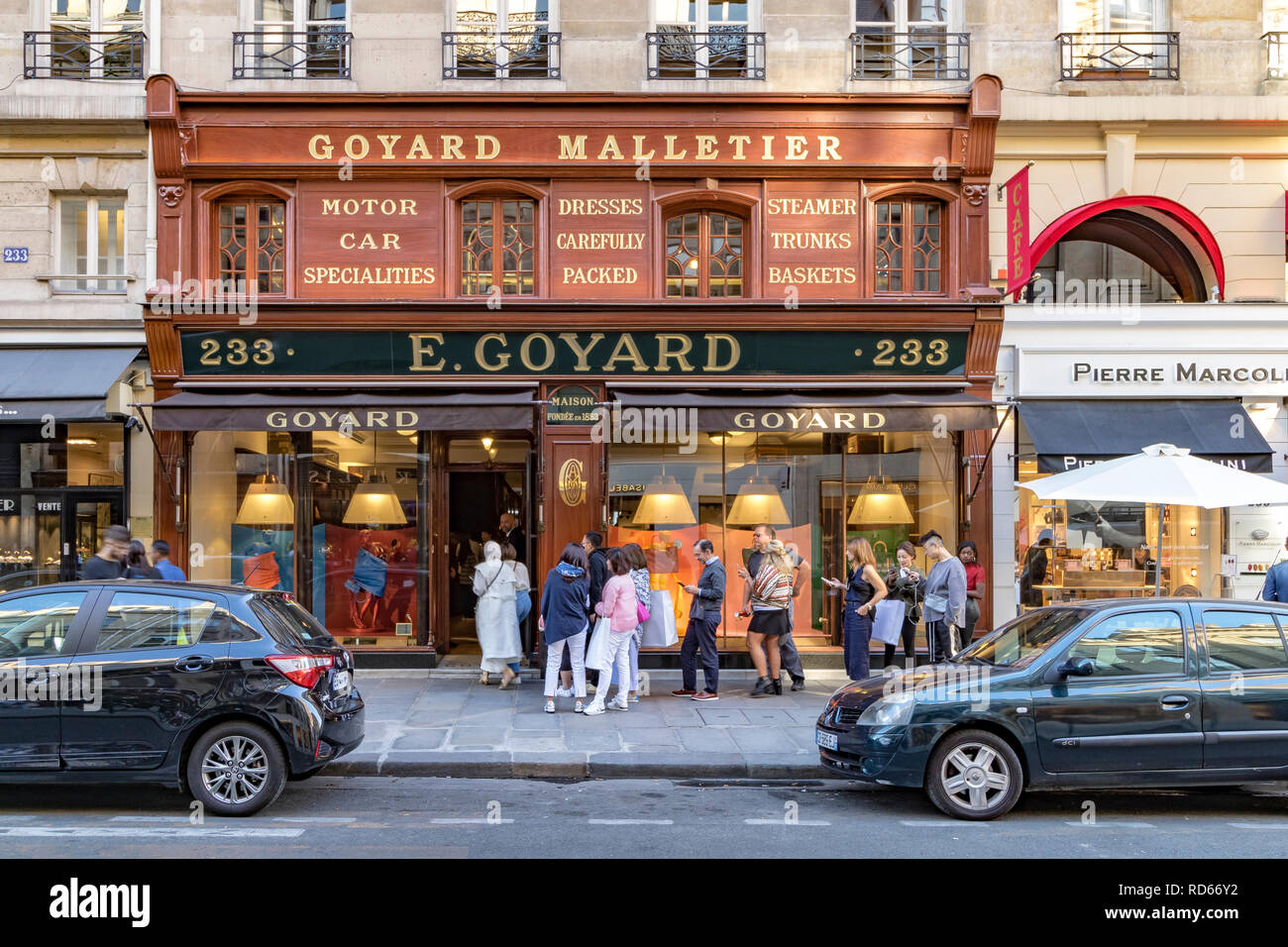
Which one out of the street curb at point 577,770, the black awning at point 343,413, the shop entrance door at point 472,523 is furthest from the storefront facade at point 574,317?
the street curb at point 577,770

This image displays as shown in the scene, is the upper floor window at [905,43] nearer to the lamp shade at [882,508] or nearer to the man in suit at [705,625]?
the lamp shade at [882,508]

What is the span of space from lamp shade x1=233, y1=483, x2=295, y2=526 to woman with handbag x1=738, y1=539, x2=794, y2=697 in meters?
6.38

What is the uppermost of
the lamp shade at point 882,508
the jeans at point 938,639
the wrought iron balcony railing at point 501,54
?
the wrought iron balcony railing at point 501,54

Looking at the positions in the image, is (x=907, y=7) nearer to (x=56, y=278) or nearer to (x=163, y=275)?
(x=163, y=275)

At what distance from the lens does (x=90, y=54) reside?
536 inches

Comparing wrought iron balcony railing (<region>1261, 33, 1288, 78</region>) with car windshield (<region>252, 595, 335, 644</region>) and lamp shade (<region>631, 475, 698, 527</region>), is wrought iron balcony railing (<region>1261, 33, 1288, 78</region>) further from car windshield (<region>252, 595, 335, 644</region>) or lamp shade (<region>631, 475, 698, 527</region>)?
car windshield (<region>252, 595, 335, 644</region>)

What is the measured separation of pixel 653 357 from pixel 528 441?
226 centimetres

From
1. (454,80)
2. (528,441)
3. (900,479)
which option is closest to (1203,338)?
(900,479)

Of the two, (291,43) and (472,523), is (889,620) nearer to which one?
(472,523)

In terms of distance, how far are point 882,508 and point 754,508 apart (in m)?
1.73

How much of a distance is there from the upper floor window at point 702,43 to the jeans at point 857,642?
23.5 feet

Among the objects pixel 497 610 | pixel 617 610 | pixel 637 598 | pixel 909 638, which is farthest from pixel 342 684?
pixel 909 638

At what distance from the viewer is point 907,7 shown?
13898mm

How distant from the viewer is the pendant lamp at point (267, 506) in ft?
45.1
